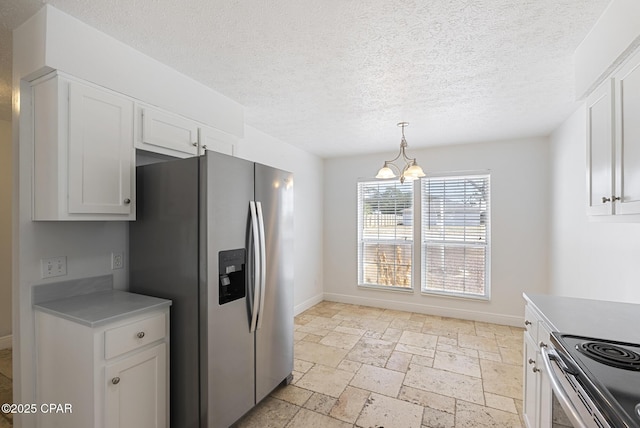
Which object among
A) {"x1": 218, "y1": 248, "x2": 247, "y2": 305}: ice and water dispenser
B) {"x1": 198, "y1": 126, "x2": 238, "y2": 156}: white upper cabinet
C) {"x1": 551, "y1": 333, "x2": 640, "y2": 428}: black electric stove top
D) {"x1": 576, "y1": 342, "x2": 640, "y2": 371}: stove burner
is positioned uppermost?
{"x1": 198, "y1": 126, "x2": 238, "y2": 156}: white upper cabinet

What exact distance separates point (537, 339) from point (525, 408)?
27.0 inches

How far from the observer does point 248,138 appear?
11.7 ft

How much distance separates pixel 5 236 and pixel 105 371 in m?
2.93

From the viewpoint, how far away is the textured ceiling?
1594 millimetres

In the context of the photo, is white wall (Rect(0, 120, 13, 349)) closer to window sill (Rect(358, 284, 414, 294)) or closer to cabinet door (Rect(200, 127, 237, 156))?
cabinet door (Rect(200, 127, 237, 156))

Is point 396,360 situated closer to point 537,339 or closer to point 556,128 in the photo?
point 537,339

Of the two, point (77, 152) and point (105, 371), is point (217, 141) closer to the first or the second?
point (77, 152)

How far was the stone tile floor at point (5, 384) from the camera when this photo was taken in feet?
6.82

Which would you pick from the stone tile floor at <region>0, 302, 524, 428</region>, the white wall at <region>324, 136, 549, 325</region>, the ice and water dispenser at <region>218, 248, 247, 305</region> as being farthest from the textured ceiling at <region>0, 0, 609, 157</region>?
the stone tile floor at <region>0, 302, 524, 428</region>

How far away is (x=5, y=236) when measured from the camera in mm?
3225

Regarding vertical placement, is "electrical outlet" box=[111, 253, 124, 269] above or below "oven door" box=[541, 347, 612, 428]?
above

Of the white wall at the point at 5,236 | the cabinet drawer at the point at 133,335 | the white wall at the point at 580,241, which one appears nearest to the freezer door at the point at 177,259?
the cabinet drawer at the point at 133,335

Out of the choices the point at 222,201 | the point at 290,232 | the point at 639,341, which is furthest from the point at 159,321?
the point at 639,341

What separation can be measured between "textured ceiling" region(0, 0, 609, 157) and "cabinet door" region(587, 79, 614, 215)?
41cm
